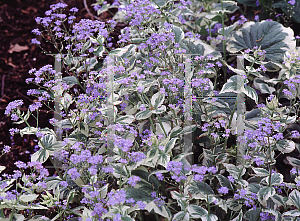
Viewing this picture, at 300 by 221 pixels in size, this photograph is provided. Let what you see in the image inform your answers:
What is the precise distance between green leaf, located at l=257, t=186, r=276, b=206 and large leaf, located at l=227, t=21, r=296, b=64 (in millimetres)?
1512

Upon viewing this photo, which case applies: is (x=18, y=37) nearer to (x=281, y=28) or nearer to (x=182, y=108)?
(x=182, y=108)

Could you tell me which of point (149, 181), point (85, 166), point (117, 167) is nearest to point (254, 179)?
point (149, 181)

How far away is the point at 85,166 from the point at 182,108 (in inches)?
35.0

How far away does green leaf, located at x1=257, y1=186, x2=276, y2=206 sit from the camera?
2098 millimetres

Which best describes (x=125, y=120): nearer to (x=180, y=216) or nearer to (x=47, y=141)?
(x=47, y=141)

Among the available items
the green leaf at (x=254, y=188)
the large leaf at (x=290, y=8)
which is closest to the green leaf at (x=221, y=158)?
the green leaf at (x=254, y=188)

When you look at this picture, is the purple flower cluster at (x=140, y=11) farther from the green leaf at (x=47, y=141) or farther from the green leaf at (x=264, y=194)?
the green leaf at (x=264, y=194)

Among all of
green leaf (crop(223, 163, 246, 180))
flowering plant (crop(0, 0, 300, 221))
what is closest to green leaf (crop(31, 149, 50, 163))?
flowering plant (crop(0, 0, 300, 221))

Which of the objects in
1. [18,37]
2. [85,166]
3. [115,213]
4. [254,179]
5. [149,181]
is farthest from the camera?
[18,37]

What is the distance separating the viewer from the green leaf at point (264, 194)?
210cm

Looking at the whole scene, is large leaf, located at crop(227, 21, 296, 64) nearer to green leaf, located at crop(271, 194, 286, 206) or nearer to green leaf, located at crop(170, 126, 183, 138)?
green leaf, located at crop(170, 126, 183, 138)

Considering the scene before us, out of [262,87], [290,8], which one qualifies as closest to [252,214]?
[262,87]

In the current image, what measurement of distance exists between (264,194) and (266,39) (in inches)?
72.6

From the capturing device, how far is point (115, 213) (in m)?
1.84
